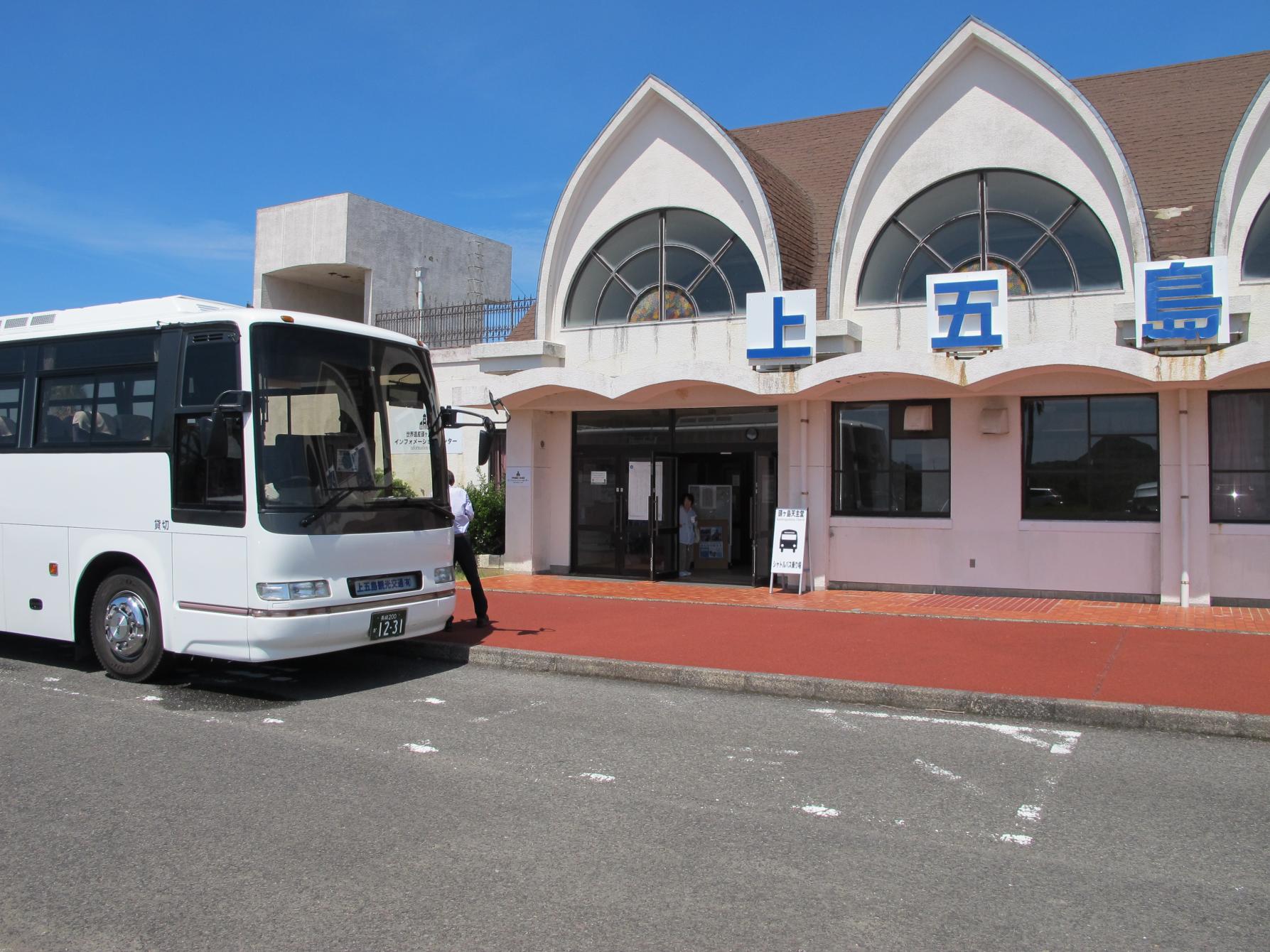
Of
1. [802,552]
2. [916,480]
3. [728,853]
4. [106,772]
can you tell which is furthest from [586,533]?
[728,853]

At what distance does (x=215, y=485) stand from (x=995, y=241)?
408 inches

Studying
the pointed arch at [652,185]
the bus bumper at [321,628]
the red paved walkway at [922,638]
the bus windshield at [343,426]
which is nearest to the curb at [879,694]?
the red paved walkway at [922,638]

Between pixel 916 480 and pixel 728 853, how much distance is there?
10070mm

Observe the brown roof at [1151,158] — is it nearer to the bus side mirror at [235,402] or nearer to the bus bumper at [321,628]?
the bus bumper at [321,628]

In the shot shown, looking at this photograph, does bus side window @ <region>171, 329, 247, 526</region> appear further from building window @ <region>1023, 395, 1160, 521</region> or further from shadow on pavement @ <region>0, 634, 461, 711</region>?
building window @ <region>1023, 395, 1160, 521</region>

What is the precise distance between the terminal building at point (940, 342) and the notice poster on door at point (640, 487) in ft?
0.16

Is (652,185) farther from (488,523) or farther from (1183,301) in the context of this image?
(1183,301)

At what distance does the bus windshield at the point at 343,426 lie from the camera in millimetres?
8031

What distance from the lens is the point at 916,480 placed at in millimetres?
14195

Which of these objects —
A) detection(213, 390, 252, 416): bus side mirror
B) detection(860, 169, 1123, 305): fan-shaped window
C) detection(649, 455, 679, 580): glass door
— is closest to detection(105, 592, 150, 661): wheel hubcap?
detection(213, 390, 252, 416): bus side mirror

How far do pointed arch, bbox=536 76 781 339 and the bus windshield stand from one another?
6840 mm

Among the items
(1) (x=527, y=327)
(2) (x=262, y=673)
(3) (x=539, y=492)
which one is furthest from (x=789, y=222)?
(2) (x=262, y=673)

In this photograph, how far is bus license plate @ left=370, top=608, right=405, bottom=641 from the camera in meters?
8.61

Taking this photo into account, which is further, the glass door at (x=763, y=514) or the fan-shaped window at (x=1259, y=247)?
the glass door at (x=763, y=514)
